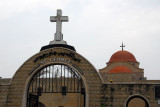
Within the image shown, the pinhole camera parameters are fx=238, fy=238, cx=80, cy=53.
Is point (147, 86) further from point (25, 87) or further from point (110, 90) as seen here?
point (25, 87)

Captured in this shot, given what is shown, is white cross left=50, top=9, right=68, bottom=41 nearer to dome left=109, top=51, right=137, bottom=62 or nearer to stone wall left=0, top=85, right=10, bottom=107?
stone wall left=0, top=85, right=10, bottom=107

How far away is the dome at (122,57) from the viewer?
130ft

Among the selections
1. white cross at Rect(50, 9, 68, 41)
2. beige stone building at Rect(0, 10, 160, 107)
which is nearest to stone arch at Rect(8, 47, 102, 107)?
beige stone building at Rect(0, 10, 160, 107)

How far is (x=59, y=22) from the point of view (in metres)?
20.8

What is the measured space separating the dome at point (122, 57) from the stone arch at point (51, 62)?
21.5 m

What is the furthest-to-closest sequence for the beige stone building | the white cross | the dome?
the dome → the white cross → the beige stone building

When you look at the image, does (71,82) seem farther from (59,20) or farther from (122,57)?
(122,57)

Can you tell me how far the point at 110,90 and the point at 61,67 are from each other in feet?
14.3

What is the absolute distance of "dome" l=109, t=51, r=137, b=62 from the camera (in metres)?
39.8

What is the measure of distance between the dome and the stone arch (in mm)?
21481

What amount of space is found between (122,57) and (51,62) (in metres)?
22.8

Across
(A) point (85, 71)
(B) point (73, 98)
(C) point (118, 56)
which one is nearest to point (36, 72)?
(A) point (85, 71)

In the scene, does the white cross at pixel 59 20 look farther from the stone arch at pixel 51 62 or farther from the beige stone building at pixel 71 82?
the stone arch at pixel 51 62

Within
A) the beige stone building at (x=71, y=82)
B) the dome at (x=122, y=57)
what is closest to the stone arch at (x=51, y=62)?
the beige stone building at (x=71, y=82)
